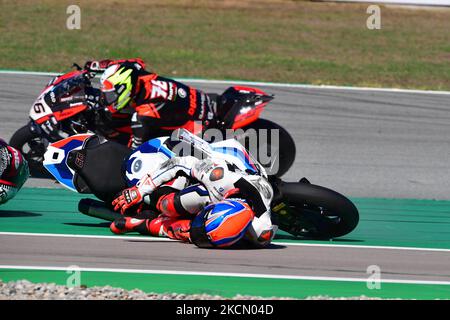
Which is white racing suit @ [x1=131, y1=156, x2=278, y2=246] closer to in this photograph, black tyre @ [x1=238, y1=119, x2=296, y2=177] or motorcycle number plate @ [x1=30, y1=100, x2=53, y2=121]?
black tyre @ [x1=238, y1=119, x2=296, y2=177]

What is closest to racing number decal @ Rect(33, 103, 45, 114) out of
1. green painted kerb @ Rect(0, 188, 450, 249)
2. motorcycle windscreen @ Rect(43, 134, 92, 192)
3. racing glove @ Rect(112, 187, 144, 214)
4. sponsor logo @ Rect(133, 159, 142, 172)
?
green painted kerb @ Rect(0, 188, 450, 249)

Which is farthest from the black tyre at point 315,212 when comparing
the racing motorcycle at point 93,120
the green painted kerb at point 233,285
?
the racing motorcycle at point 93,120

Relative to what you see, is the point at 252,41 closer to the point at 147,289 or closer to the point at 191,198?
the point at 191,198

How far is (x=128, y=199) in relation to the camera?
8.02 m

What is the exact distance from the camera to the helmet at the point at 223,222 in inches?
294

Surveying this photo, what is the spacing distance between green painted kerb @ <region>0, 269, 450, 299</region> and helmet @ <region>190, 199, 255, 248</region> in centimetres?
53

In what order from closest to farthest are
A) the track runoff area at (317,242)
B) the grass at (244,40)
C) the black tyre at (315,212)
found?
the track runoff area at (317,242)
the black tyre at (315,212)
the grass at (244,40)

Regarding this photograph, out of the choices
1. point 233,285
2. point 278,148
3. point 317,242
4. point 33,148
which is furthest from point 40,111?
point 233,285

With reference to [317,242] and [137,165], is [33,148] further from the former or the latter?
[317,242]

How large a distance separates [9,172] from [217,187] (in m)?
2.04

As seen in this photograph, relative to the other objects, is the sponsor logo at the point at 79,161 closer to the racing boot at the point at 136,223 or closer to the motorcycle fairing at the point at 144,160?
the motorcycle fairing at the point at 144,160

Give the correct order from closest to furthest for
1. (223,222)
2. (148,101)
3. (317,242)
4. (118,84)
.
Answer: (223,222) → (317,242) → (118,84) → (148,101)

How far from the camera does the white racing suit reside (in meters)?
7.66

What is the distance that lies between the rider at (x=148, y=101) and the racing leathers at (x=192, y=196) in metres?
2.18
